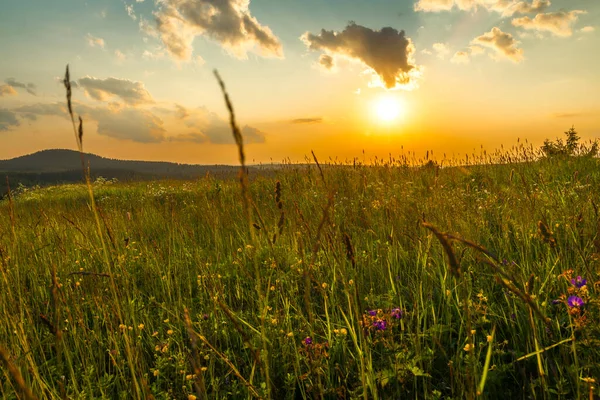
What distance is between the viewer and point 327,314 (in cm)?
173

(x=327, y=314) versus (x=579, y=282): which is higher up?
(x=579, y=282)

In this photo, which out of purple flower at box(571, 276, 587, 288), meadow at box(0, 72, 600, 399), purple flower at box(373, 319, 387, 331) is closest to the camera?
meadow at box(0, 72, 600, 399)

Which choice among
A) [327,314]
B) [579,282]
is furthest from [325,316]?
[579,282]

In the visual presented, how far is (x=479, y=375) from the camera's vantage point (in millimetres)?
1604

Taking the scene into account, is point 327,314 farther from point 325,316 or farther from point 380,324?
point 325,316

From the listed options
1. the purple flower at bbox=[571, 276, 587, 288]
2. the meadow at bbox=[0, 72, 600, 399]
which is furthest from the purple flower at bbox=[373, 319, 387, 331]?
the purple flower at bbox=[571, 276, 587, 288]

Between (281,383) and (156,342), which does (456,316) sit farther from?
(156,342)

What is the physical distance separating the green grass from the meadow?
16mm

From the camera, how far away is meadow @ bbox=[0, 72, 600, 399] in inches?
55.0

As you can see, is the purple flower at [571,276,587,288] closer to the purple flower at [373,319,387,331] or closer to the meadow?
the meadow

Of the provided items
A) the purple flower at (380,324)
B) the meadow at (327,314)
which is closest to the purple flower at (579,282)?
the meadow at (327,314)

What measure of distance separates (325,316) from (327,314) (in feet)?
2.08

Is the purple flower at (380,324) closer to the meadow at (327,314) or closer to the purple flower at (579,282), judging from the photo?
the meadow at (327,314)

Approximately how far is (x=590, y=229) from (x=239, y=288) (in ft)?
9.89
